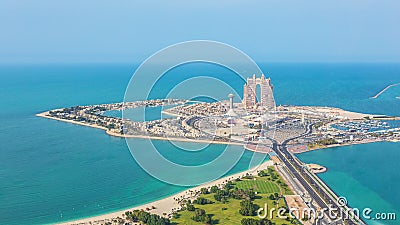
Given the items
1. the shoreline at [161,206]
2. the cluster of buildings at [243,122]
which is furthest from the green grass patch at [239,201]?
the cluster of buildings at [243,122]

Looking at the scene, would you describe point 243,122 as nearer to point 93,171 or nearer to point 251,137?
point 251,137

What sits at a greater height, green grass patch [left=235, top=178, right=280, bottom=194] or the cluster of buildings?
the cluster of buildings

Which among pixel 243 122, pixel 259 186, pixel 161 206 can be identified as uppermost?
pixel 243 122

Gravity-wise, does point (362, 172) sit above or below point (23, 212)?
above

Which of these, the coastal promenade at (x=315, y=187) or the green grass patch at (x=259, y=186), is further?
the green grass patch at (x=259, y=186)

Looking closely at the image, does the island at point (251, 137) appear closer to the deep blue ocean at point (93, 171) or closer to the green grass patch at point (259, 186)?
the green grass patch at point (259, 186)

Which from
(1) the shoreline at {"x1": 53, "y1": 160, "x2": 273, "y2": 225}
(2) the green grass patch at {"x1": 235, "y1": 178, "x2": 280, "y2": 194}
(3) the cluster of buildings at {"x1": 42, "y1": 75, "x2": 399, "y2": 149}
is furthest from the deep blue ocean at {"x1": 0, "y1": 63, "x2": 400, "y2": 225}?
(2) the green grass patch at {"x1": 235, "y1": 178, "x2": 280, "y2": 194}

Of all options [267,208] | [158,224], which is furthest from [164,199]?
[267,208]

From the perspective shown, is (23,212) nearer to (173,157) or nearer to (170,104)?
(173,157)

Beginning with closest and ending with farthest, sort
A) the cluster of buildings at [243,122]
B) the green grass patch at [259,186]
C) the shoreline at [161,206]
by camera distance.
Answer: the shoreline at [161,206]
the green grass patch at [259,186]
the cluster of buildings at [243,122]

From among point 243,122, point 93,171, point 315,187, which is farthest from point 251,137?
point 93,171

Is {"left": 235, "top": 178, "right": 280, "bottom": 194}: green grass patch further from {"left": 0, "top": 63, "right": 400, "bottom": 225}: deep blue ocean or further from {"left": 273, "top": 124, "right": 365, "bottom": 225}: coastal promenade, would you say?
{"left": 0, "top": 63, "right": 400, "bottom": 225}: deep blue ocean
